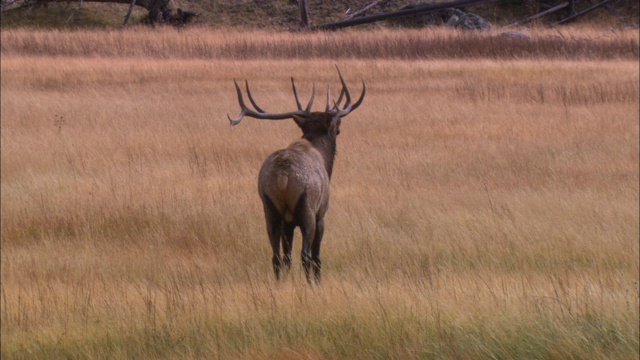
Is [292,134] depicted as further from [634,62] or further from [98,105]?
[634,62]

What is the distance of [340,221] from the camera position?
32.1 ft

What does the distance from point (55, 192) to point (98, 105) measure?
274 inches

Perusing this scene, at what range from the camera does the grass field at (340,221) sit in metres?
5.91

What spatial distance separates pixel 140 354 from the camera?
5.77 meters

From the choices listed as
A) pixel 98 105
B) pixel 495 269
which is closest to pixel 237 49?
pixel 98 105

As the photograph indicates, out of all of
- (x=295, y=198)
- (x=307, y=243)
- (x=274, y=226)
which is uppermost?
(x=295, y=198)

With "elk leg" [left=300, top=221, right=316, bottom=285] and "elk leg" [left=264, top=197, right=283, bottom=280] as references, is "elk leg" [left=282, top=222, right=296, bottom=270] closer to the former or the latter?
"elk leg" [left=264, top=197, right=283, bottom=280]

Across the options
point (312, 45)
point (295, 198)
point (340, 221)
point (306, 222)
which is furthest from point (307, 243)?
point (312, 45)

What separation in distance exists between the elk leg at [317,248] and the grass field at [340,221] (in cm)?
13

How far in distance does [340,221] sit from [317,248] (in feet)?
7.75

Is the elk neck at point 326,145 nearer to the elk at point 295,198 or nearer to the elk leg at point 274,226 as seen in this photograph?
the elk at point 295,198

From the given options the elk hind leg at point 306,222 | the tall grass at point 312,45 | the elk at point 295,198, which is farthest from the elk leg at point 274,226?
the tall grass at point 312,45

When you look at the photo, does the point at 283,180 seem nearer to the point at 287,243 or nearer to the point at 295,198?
Answer: the point at 295,198

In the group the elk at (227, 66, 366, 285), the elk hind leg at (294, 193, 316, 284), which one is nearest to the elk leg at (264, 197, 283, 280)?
the elk at (227, 66, 366, 285)
